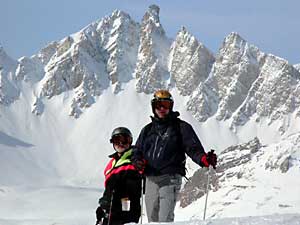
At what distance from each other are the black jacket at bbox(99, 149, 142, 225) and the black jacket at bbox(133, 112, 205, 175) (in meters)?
0.28

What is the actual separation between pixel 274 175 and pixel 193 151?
17447 centimetres

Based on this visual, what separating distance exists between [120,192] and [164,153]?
1.05 metres

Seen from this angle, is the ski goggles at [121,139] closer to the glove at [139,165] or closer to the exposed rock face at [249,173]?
the glove at [139,165]

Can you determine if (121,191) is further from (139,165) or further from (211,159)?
(211,159)

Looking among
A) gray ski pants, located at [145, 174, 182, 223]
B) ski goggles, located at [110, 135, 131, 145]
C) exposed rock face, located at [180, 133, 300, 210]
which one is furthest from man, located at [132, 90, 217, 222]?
exposed rock face, located at [180, 133, 300, 210]

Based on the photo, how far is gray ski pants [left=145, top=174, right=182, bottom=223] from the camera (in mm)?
11117

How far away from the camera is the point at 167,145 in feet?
37.6

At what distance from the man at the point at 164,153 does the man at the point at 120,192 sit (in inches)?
8.3

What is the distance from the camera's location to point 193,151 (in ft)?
36.7

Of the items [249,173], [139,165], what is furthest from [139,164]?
[249,173]

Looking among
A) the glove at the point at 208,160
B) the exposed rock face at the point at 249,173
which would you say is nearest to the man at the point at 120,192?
the glove at the point at 208,160

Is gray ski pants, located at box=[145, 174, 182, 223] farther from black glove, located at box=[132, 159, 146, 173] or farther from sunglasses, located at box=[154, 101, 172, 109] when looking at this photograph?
sunglasses, located at box=[154, 101, 172, 109]

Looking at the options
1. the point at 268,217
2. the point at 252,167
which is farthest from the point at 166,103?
the point at 252,167

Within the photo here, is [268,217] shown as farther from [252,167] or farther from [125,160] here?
[252,167]
